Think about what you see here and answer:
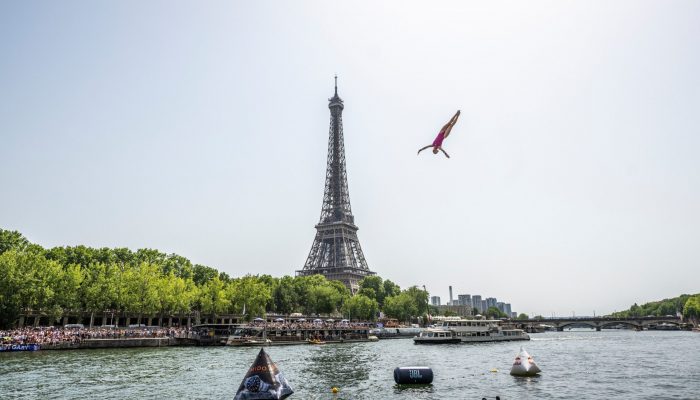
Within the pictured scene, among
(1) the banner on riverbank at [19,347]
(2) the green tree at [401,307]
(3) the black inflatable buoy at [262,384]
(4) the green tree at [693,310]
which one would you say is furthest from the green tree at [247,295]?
(4) the green tree at [693,310]

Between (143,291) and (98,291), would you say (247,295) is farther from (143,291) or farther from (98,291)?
(98,291)

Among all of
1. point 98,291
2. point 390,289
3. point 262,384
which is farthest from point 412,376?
point 390,289

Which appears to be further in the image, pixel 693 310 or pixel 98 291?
pixel 693 310

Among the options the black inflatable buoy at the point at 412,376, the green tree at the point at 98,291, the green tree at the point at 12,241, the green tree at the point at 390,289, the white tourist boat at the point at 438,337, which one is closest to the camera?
the black inflatable buoy at the point at 412,376

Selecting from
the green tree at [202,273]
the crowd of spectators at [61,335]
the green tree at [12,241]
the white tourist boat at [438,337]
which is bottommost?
the white tourist boat at [438,337]

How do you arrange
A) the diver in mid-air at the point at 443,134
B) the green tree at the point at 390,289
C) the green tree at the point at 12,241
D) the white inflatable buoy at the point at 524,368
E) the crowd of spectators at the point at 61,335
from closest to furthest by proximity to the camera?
the diver in mid-air at the point at 443,134
the white inflatable buoy at the point at 524,368
the crowd of spectators at the point at 61,335
the green tree at the point at 12,241
the green tree at the point at 390,289

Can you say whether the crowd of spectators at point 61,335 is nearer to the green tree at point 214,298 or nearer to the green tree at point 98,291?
the green tree at point 98,291
